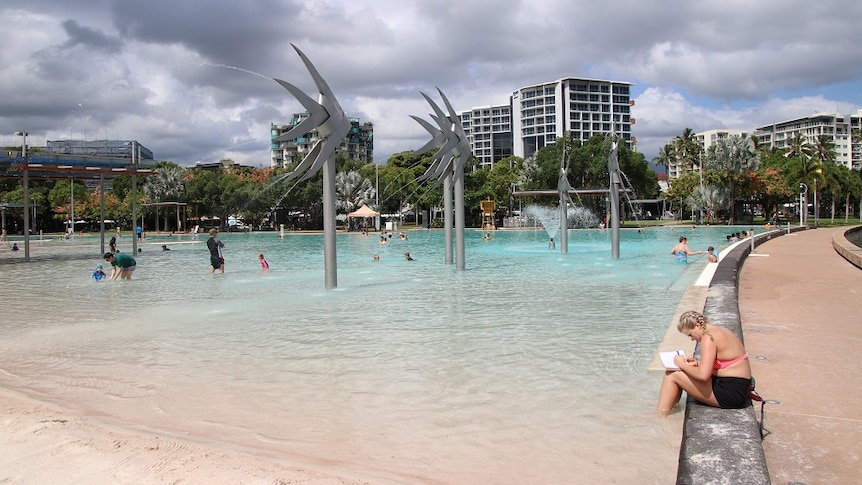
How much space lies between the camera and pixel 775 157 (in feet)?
283

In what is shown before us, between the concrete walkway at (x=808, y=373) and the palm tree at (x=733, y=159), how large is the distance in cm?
5623

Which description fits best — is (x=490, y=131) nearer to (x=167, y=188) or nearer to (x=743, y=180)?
(x=167, y=188)

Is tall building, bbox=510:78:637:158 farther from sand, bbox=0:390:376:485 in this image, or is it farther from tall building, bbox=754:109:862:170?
sand, bbox=0:390:376:485

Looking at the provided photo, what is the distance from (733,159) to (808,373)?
65.8 metres

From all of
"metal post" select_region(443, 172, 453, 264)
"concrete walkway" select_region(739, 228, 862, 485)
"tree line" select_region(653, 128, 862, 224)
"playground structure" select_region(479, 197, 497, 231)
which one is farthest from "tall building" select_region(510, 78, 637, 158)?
"concrete walkway" select_region(739, 228, 862, 485)

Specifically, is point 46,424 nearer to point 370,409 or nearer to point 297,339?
point 370,409

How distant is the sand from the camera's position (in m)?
4.43

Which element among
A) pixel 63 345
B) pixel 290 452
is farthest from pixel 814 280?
pixel 63 345

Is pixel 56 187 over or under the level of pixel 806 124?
under

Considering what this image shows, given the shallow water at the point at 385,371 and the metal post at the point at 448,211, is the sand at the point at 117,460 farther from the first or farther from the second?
the metal post at the point at 448,211

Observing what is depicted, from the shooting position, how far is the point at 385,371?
768 cm

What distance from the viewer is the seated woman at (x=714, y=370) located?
5.06m

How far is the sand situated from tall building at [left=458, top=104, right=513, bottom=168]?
178271 mm

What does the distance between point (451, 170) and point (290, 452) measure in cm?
1647
